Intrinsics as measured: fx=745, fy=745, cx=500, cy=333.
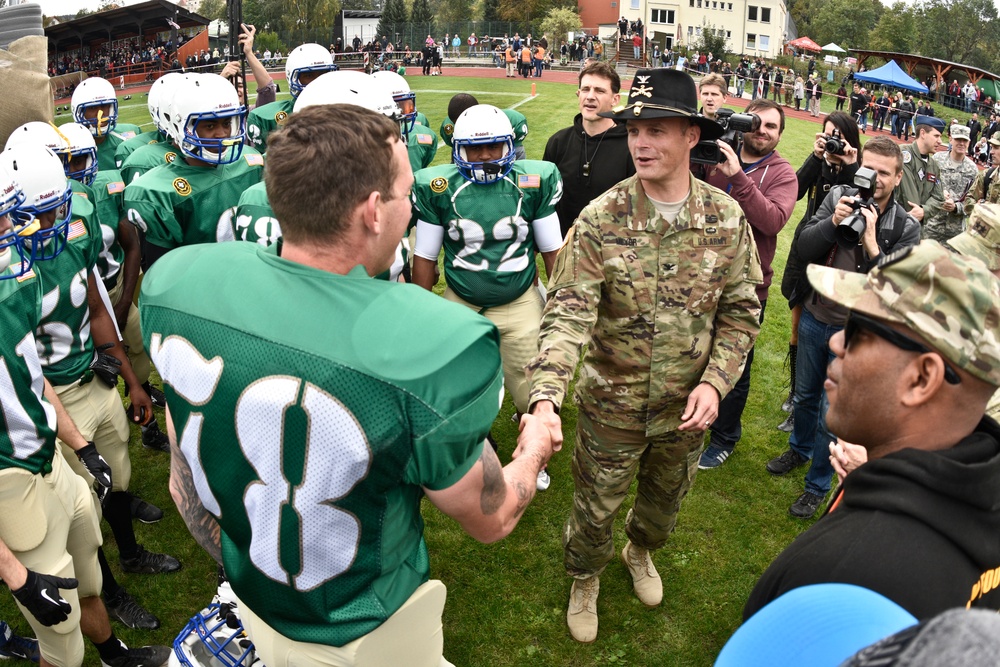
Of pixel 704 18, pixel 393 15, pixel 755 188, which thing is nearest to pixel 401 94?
pixel 755 188

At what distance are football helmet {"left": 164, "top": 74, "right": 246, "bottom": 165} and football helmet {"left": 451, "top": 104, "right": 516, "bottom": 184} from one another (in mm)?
1373

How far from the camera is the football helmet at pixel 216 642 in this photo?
227 cm

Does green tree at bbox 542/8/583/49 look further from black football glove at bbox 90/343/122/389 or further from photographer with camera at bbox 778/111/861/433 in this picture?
black football glove at bbox 90/343/122/389

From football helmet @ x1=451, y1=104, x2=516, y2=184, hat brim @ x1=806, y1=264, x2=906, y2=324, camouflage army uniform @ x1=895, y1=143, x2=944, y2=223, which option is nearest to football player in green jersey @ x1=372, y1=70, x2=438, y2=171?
football helmet @ x1=451, y1=104, x2=516, y2=184

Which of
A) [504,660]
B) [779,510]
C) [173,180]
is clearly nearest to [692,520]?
[779,510]

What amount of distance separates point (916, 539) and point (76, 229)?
13.0 ft

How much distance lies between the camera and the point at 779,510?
194 inches

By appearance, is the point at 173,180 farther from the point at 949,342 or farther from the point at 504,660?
the point at 949,342

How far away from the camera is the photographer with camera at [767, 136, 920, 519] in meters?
4.34

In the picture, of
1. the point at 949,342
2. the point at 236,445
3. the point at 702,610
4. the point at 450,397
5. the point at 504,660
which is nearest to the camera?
the point at 949,342

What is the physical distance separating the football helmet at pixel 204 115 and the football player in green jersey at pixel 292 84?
2339 mm

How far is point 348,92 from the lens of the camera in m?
4.29

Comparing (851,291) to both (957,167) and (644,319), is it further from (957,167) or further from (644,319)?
(957,167)

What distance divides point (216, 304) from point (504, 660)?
2.74 meters
